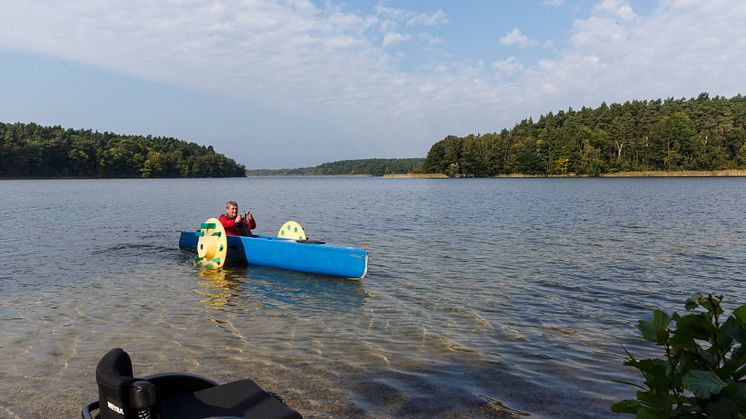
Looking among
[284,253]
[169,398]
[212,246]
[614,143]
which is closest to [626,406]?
[169,398]

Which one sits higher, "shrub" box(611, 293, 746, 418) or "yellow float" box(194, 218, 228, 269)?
"shrub" box(611, 293, 746, 418)

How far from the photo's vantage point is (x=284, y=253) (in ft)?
41.0

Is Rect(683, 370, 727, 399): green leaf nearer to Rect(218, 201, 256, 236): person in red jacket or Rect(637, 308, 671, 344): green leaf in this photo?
Rect(637, 308, 671, 344): green leaf

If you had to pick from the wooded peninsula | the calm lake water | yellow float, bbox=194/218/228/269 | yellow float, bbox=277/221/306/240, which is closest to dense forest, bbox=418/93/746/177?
the wooded peninsula

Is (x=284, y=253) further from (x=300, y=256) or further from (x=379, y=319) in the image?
(x=379, y=319)

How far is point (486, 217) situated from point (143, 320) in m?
21.7

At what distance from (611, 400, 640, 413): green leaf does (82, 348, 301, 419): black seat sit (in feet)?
7.05

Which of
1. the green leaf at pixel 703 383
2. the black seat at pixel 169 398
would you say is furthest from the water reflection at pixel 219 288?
the green leaf at pixel 703 383

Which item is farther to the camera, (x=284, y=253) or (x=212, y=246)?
(x=212, y=246)

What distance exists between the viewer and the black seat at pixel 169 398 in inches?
111

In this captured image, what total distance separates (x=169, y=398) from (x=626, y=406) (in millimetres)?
3111

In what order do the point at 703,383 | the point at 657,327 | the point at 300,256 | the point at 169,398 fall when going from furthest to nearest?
the point at 300,256 → the point at 169,398 → the point at 657,327 → the point at 703,383

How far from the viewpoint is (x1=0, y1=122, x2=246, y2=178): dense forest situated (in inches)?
4331

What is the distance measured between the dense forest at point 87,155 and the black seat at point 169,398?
128848 mm
